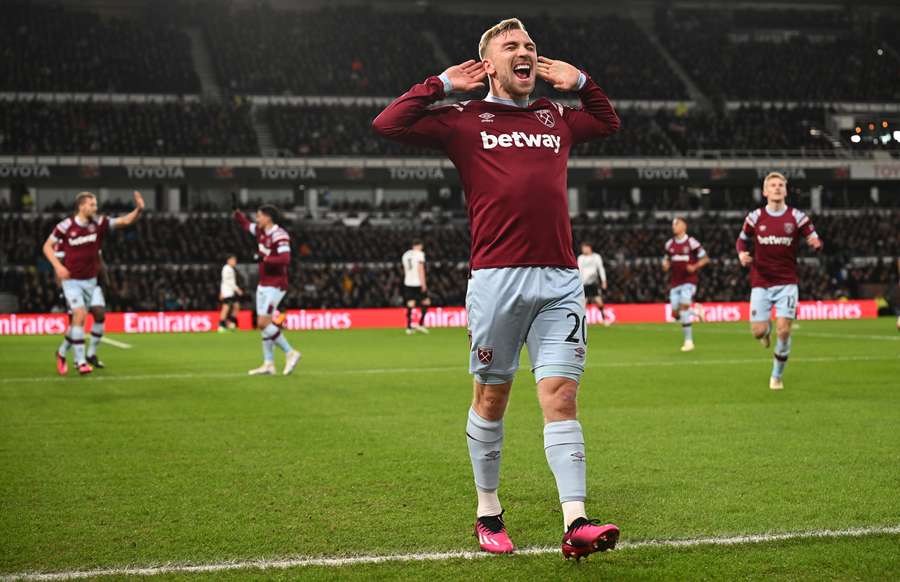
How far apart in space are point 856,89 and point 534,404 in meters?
48.4

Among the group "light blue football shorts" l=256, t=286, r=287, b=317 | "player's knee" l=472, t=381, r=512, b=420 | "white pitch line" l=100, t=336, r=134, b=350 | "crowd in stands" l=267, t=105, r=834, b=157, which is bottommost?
"white pitch line" l=100, t=336, r=134, b=350

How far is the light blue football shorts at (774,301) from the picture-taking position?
40.3 feet

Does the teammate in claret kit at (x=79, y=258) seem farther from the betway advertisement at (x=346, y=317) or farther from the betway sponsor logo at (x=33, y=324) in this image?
the betway sponsor logo at (x=33, y=324)

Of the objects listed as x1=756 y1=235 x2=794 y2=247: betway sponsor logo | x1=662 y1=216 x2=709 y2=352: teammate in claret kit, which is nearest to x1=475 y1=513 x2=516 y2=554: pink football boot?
x1=756 y1=235 x2=794 y2=247: betway sponsor logo

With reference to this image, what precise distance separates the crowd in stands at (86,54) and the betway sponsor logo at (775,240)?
3937cm

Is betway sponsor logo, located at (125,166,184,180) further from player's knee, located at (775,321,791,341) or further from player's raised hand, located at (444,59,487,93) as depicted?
player's raised hand, located at (444,59,487,93)

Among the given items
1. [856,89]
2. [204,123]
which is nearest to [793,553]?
[204,123]

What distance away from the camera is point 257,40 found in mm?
51875

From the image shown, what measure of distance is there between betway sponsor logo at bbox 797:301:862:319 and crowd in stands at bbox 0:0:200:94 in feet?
93.2

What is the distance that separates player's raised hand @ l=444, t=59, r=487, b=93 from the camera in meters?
4.91

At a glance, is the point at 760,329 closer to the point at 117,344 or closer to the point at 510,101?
the point at 510,101

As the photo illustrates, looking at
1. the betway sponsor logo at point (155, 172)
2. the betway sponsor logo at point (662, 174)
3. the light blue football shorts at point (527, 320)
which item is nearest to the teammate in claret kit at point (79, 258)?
the light blue football shorts at point (527, 320)

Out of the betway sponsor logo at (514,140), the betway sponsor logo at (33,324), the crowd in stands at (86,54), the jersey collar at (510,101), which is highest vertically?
the crowd in stands at (86,54)

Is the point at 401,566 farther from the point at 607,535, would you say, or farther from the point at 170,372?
the point at 170,372
